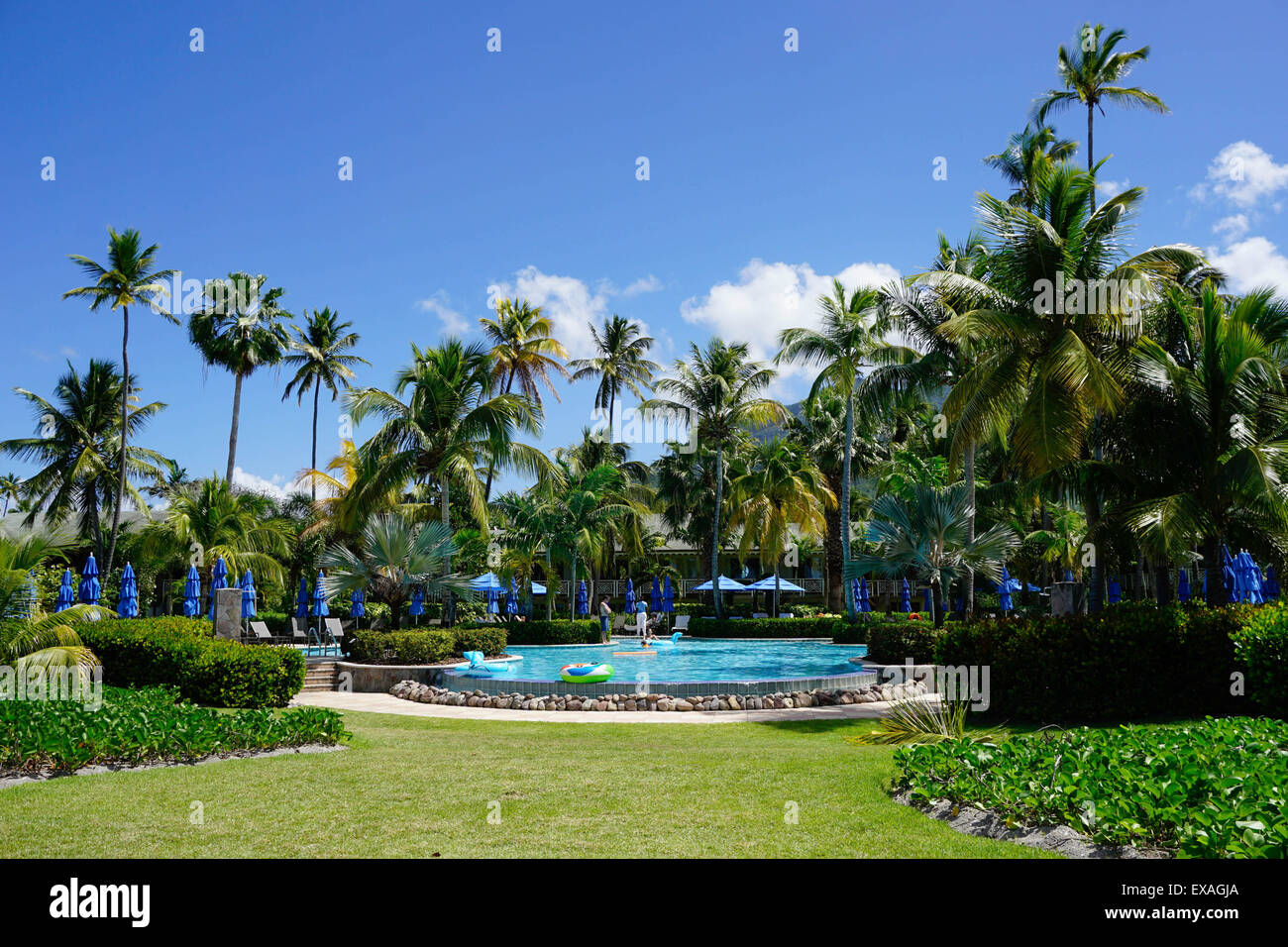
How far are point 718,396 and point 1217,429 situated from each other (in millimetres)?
23783

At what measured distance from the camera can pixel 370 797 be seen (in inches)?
298

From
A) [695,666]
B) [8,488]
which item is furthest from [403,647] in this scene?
[8,488]

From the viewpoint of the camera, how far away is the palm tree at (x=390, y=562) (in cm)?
2089

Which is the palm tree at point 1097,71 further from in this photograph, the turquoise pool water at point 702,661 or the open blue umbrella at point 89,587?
the open blue umbrella at point 89,587

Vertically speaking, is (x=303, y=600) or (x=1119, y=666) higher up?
(x=1119, y=666)

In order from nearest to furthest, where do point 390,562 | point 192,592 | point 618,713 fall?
point 618,713
point 192,592
point 390,562

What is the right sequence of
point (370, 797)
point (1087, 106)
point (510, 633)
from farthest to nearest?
point (510, 633), point (1087, 106), point (370, 797)

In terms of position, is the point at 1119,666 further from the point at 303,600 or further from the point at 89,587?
the point at 303,600

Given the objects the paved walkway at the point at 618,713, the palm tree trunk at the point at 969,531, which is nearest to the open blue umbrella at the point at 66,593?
the paved walkway at the point at 618,713

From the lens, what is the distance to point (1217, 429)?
14.0 m

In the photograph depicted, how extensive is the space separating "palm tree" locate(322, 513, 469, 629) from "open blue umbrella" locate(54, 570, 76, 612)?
514cm
